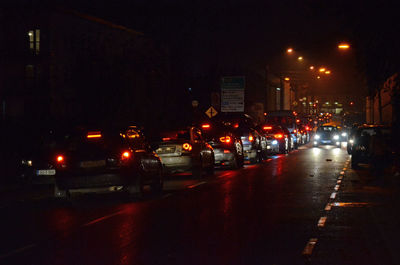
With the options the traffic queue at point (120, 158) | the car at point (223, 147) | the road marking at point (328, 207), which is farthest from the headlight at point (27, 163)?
the road marking at point (328, 207)

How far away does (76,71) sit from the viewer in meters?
33.0

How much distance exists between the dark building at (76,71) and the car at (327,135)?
17.7 meters

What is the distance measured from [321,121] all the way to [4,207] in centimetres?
14007

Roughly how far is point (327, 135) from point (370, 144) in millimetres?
30786

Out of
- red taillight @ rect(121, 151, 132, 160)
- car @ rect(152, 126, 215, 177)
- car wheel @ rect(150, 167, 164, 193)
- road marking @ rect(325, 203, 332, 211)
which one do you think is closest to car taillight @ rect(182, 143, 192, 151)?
car @ rect(152, 126, 215, 177)

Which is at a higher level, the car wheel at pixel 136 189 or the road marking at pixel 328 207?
the car wheel at pixel 136 189

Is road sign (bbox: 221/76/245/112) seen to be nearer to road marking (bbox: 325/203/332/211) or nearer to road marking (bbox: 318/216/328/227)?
road marking (bbox: 325/203/332/211)

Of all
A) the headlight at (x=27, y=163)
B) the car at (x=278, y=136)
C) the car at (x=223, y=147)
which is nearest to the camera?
the headlight at (x=27, y=163)

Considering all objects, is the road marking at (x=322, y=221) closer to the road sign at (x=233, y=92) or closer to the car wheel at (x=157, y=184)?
the car wheel at (x=157, y=184)

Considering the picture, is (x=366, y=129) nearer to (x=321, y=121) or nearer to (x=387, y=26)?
(x=387, y=26)

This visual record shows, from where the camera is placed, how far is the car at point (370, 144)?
27.2 metres

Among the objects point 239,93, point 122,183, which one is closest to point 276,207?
point 122,183

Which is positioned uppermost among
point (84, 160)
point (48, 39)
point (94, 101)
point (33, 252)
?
point (48, 39)

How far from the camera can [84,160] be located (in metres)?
16.2
